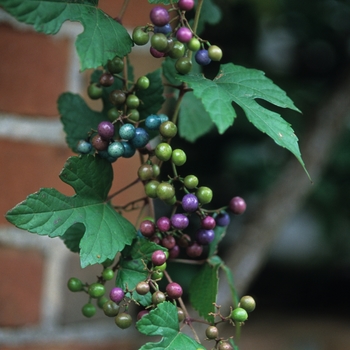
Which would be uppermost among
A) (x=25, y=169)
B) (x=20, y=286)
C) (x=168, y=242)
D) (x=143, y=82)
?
(x=143, y=82)

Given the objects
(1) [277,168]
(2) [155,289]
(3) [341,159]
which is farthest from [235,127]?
(2) [155,289]

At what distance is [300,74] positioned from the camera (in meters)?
1.07

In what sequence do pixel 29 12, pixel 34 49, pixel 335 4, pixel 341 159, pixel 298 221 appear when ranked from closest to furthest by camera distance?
pixel 29 12, pixel 34 49, pixel 335 4, pixel 341 159, pixel 298 221

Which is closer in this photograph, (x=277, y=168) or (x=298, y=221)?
(x=277, y=168)

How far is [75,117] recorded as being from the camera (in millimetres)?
462

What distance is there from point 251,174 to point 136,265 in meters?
0.68

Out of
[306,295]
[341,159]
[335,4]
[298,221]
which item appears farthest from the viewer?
[298,221]

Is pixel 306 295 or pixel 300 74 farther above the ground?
pixel 300 74

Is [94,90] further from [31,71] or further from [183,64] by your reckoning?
[31,71]

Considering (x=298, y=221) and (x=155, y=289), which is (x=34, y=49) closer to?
(x=155, y=289)

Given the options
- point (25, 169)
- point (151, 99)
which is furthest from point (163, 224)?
point (25, 169)

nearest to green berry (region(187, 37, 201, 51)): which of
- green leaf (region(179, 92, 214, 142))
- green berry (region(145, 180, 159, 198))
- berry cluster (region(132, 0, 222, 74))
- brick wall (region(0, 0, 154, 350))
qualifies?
berry cluster (region(132, 0, 222, 74))

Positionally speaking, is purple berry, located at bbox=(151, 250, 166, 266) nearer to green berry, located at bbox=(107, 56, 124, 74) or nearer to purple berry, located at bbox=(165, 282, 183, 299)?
purple berry, located at bbox=(165, 282, 183, 299)

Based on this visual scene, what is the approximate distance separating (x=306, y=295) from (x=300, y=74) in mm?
544
